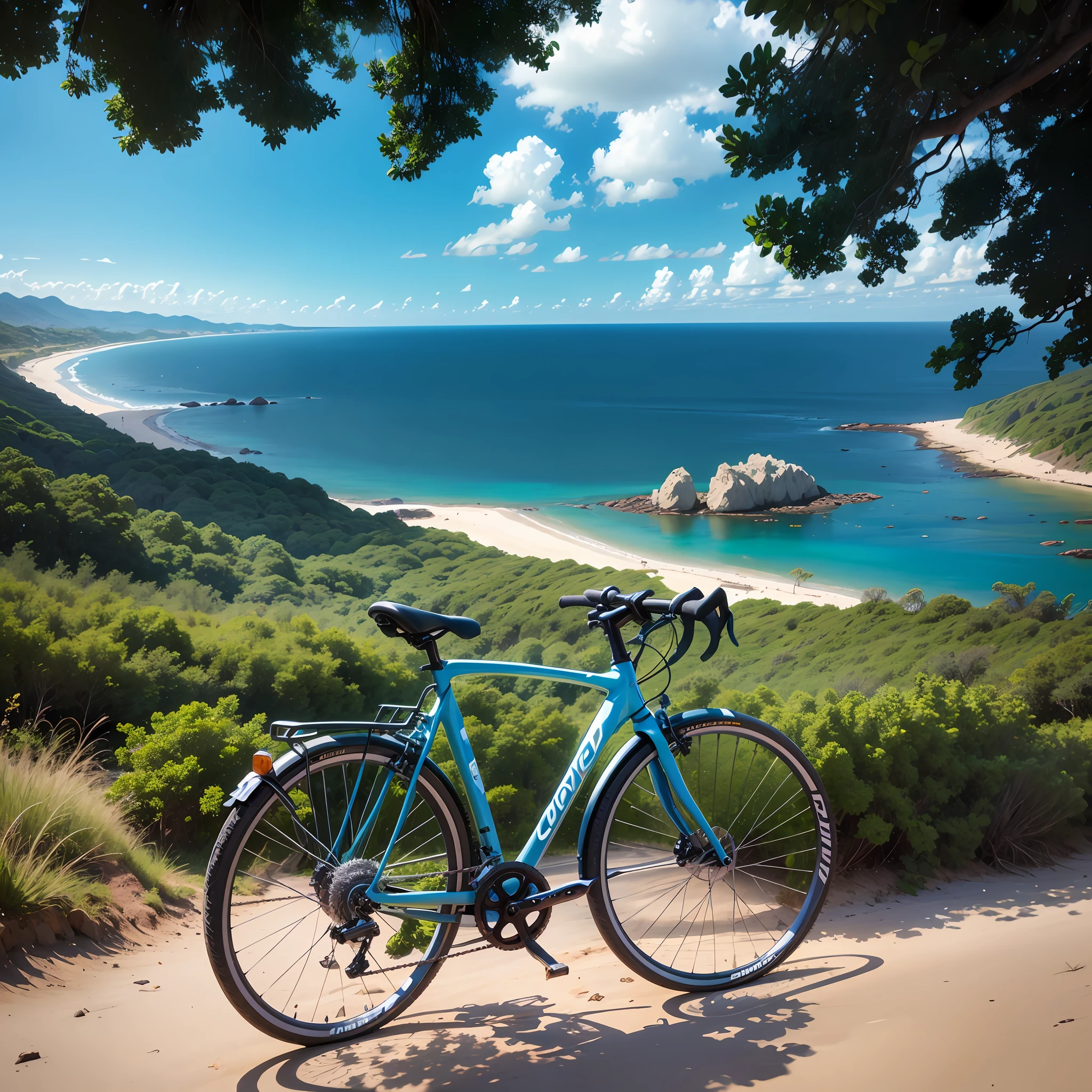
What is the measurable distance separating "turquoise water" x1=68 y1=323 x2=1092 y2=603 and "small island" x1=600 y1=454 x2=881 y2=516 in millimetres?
142

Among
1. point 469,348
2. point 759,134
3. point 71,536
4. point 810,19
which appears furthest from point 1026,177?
point 469,348

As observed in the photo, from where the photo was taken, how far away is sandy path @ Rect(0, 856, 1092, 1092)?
180 cm

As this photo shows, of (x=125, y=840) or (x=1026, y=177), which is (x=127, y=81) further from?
(x=1026, y=177)

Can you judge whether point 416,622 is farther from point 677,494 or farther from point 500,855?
point 677,494

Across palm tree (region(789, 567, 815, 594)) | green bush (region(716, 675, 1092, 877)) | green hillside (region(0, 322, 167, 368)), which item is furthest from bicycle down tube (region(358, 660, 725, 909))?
green hillside (region(0, 322, 167, 368))

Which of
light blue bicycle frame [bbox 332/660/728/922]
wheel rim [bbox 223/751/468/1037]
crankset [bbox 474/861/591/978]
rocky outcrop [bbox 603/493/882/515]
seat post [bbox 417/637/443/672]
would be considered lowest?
wheel rim [bbox 223/751/468/1037]

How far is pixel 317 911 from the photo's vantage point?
2324 mm

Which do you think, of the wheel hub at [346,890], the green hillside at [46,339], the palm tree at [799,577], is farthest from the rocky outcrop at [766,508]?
the wheel hub at [346,890]

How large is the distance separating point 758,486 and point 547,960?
19.6ft

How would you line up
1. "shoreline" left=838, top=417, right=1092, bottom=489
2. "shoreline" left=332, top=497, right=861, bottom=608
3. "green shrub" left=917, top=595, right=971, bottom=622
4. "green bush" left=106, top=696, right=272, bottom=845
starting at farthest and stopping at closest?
"shoreline" left=838, top=417, right=1092, bottom=489, "shoreline" left=332, top=497, right=861, bottom=608, "green shrub" left=917, top=595, right=971, bottom=622, "green bush" left=106, top=696, right=272, bottom=845

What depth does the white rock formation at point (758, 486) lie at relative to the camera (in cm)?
718

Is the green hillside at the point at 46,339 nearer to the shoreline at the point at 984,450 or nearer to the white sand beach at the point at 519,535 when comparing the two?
the white sand beach at the point at 519,535

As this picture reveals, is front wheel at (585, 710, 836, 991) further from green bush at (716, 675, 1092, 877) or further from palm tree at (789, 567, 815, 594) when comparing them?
palm tree at (789, 567, 815, 594)

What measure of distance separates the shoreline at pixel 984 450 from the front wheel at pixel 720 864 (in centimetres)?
501
